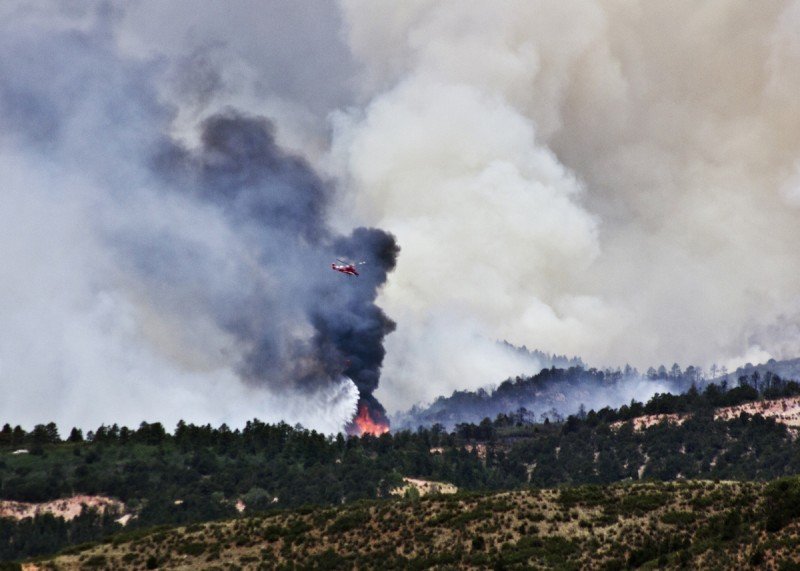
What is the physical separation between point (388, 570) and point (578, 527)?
27.0 m

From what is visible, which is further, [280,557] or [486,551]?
[280,557]

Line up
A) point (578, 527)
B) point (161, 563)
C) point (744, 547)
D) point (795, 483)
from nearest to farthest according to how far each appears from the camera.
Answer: point (744, 547), point (795, 483), point (578, 527), point (161, 563)

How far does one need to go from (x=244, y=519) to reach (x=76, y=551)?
26798mm

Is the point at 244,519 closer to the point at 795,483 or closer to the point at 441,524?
the point at 441,524

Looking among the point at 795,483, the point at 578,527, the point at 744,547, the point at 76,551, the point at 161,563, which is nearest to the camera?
the point at 744,547

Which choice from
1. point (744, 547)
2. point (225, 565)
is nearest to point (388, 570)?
point (225, 565)

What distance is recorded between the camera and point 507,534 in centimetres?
13412

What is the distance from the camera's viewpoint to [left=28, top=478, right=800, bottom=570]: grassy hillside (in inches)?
4594

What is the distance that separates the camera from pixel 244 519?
162 meters

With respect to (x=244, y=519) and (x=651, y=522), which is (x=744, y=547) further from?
(x=244, y=519)

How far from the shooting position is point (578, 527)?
133625 millimetres

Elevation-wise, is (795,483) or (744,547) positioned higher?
(795,483)

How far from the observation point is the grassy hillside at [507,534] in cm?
11669

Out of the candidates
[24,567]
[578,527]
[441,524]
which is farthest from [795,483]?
[24,567]
